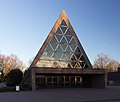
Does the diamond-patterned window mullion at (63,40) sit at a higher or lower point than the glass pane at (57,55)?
higher

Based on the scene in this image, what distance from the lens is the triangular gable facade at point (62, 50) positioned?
35.2 metres

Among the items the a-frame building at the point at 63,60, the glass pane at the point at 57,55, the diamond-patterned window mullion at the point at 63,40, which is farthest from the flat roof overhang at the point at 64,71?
the diamond-patterned window mullion at the point at 63,40

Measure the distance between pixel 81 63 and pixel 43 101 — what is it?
2214 cm

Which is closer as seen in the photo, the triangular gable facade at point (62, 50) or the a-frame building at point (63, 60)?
the a-frame building at point (63, 60)

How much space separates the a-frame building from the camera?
115ft

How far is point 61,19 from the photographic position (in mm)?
37938

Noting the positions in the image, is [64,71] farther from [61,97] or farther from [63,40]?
[61,97]

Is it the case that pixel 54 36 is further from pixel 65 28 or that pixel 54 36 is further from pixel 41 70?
pixel 41 70

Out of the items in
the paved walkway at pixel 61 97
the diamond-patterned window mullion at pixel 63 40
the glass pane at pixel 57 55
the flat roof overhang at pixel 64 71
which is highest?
the diamond-patterned window mullion at pixel 63 40

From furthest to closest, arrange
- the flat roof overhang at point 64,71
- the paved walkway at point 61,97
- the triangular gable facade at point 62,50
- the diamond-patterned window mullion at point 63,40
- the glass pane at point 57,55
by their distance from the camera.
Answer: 1. the diamond-patterned window mullion at point 63,40
2. the glass pane at point 57,55
3. the triangular gable facade at point 62,50
4. the flat roof overhang at point 64,71
5. the paved walkway at point 61,97

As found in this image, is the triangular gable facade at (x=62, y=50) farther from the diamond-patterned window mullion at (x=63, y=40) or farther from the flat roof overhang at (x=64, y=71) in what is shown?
the flat roof overhang at (x=64, y=71)

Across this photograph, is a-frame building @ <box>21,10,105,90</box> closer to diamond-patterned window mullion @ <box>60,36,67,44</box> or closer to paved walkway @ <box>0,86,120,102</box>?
diamond-patterned window mullion @ <box>60,36,67,44</box>

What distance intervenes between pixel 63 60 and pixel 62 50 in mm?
1671

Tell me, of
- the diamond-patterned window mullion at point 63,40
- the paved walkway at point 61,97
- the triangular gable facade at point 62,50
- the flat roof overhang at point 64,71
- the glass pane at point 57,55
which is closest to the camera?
the paved walkway at point 61,97
